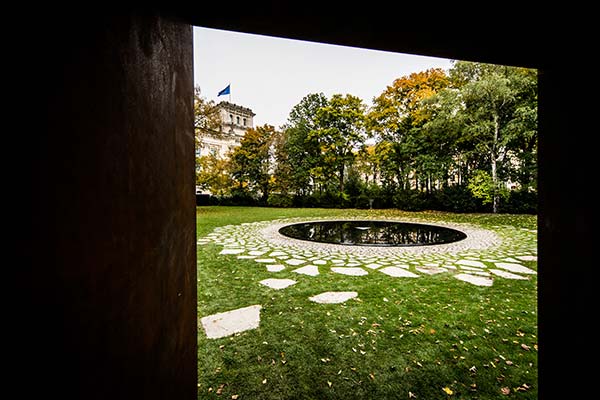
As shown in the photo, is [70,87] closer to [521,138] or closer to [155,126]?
[155,126]

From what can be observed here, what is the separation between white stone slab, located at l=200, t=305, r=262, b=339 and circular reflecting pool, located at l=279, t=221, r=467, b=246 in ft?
16.6

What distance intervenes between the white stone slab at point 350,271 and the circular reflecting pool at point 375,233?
2482 mm

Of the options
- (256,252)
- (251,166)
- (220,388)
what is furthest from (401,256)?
(251,166)

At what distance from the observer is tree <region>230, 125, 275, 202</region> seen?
89.8 feet

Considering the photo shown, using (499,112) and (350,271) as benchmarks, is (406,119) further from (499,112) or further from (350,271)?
(350,271)

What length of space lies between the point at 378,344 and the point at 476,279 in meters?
3.27

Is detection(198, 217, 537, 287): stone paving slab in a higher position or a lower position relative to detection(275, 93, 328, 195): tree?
lower

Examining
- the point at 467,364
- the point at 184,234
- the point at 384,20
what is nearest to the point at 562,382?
the point at 467,364

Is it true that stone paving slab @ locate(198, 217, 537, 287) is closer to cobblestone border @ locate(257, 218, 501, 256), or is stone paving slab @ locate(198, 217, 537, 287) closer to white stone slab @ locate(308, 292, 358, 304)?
cobblestone border @ locate(257, 218, 501, 256)

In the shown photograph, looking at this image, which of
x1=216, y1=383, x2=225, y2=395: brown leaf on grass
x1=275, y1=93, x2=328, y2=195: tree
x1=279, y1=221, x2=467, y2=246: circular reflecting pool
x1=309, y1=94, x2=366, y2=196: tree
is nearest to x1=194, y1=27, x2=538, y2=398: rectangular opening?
x1=216, y1=383, x2=225, y2=395: brown leaf on grass

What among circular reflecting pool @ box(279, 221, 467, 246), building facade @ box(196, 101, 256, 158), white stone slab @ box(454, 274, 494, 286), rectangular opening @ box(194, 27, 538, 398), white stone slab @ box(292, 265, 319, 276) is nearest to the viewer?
rectangular opening @ box(194, 27, 538, 398)

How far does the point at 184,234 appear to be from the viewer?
204 centimetres

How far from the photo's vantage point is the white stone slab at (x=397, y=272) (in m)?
5.70

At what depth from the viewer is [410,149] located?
21125mm
